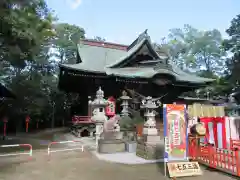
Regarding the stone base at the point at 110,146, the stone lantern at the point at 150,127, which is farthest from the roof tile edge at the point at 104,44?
the stone base at the point at 110,146

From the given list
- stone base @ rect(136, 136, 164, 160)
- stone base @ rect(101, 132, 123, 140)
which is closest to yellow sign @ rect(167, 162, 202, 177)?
stone base @ rect(136, 136, 164, 160)

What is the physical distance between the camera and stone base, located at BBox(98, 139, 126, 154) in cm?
970

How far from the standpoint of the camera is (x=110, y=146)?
9805 millimetres

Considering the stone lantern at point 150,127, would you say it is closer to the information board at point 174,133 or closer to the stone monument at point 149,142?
the stone monument at point 149,142

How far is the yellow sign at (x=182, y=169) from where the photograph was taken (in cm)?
625

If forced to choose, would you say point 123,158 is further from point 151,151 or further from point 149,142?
point 149,142

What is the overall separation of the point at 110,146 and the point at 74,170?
3.12 meters

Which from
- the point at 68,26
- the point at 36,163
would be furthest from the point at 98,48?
the point at 68,26

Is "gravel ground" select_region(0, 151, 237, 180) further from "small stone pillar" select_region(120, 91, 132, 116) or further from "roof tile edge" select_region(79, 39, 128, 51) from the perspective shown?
"roof tile edge" select_region(79, 39, 128, 51)

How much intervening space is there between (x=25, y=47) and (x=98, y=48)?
1230 cm

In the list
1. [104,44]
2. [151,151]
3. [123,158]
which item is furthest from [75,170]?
[104,44]

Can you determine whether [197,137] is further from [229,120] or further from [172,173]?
[172,173]

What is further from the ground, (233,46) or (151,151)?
(233,46)

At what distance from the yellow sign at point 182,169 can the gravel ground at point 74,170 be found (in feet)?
0.75
